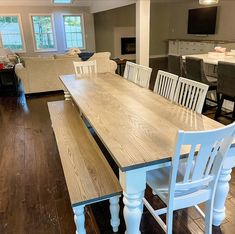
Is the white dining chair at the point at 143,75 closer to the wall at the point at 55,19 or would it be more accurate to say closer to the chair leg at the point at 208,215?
the chair leg at the point at 208,215

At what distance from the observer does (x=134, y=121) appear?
1.77m

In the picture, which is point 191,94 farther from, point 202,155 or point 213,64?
point 213,64

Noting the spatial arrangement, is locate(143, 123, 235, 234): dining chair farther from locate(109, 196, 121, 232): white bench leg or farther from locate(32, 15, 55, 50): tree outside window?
locate(32, 15, 55, 50): tree outside window

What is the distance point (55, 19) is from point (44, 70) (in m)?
4.54


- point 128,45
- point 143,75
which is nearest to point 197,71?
point 143,75

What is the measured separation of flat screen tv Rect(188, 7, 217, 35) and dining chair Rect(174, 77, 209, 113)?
274 inches

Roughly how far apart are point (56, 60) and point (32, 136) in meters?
2.44

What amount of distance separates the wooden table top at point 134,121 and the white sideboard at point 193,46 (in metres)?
5.71

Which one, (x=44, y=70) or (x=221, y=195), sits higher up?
(x=44, y=70)

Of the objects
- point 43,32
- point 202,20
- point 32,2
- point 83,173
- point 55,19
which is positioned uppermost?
point 32,2

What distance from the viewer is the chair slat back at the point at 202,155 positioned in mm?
1130

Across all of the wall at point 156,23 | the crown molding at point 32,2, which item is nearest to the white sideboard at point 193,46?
the wall at point 156,23

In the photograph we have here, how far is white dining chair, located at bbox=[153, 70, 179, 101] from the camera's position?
246cm

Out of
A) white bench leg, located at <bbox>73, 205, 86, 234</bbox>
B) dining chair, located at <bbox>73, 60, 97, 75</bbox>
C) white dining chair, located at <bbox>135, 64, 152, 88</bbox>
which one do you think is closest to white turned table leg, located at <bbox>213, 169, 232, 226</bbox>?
white bench leg, located at <bbox>73, 205, 86, 234</bbox>
